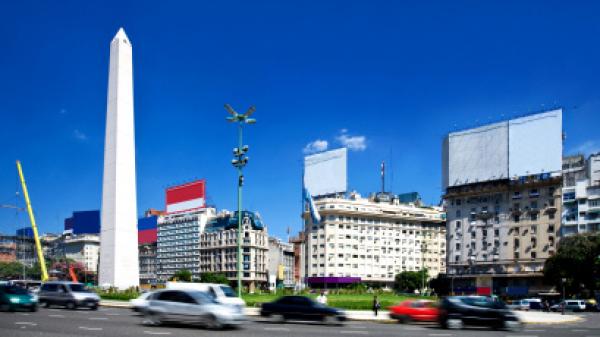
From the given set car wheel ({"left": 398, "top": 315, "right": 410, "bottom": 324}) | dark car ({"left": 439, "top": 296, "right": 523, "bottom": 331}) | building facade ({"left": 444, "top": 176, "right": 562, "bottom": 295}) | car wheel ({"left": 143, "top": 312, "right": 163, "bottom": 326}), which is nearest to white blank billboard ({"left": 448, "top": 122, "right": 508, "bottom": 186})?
building facade ({"left": 444, "top": 176, "right": 562, "bottom": 295})

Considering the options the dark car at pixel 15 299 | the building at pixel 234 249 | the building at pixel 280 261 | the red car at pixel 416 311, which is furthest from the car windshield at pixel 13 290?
the building at pixel 280 261

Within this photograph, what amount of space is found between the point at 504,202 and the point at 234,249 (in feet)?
230

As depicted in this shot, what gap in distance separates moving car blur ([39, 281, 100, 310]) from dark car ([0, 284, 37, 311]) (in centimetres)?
429

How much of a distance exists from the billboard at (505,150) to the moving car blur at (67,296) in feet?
210

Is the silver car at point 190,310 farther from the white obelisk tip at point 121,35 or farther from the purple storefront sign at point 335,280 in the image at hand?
the purple storefront sign at point 335,280

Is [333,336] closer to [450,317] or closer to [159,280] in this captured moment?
[450,317]

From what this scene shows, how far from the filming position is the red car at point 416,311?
92.9ft

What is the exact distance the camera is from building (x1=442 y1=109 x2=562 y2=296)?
272 feet

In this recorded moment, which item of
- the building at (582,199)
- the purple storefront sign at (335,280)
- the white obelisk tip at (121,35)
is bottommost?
the purple storefront sign at (335,280)

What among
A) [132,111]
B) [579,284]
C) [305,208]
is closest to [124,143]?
[132,111]

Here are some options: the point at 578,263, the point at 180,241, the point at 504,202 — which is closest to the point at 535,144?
the point at 504,202

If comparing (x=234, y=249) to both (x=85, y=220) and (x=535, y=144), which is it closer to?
(x=85, y=220)

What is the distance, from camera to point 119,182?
4756 cm

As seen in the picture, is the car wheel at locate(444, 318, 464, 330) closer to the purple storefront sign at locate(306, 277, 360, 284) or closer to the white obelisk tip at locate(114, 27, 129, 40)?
the white obelisk tip at locate(114, 27, 129, 40)
